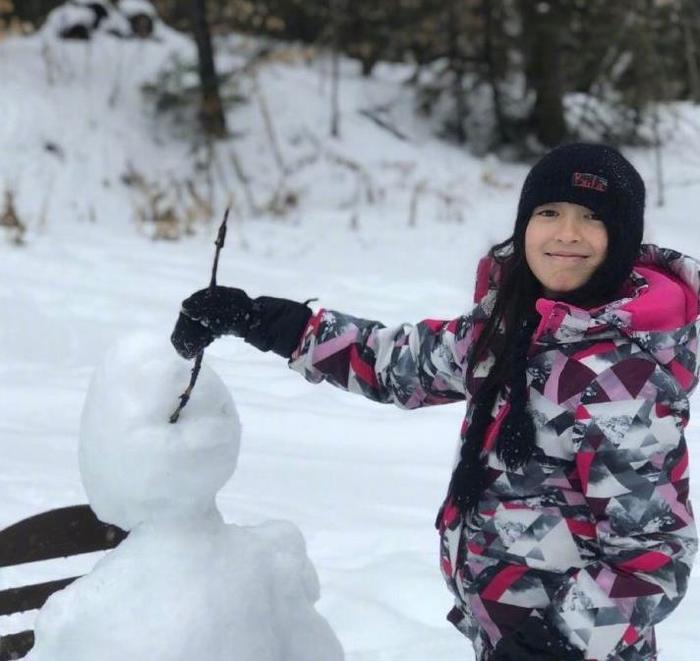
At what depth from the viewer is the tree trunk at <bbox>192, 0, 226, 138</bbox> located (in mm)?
8250

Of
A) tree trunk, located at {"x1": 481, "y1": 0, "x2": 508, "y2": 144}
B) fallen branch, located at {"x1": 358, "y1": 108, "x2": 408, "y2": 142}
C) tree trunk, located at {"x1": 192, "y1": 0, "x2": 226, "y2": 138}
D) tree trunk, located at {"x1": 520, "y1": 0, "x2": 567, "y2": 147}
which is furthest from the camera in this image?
fallen branch, located at {"x1": 358, "y1": 108, "x2": 408, "y2": 142}

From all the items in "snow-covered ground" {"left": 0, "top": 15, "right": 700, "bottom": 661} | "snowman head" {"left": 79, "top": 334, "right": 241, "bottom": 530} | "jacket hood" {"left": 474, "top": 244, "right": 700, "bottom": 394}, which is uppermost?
"jacket hood" {"left": 474, "top": 244, "right": 700, "bottom": 394}

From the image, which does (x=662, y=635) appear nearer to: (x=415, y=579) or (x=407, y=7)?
(x=415, y=579)

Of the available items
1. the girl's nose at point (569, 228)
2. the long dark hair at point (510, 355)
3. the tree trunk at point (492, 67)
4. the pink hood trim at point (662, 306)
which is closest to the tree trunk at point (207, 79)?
the tree trunk at point (492, 67)

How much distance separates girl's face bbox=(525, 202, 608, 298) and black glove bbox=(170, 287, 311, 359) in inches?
20.3

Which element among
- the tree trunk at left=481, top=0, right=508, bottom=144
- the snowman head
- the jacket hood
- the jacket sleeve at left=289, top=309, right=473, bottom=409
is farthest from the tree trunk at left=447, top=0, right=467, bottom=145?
the snowman head

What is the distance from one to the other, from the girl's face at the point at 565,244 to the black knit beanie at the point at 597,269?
0.6 inches

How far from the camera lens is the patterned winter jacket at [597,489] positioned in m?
1.47

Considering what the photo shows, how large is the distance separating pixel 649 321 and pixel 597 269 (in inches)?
6.0

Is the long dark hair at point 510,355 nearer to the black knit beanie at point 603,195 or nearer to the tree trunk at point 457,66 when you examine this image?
the black knit beanie at point 603,195

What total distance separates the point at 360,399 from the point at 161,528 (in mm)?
2375

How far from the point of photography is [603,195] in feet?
5.30

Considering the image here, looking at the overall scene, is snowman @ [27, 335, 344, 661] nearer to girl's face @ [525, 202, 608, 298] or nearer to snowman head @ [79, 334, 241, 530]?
snowman head @ [79, 334, 241, 530]

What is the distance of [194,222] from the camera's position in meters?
7.19
